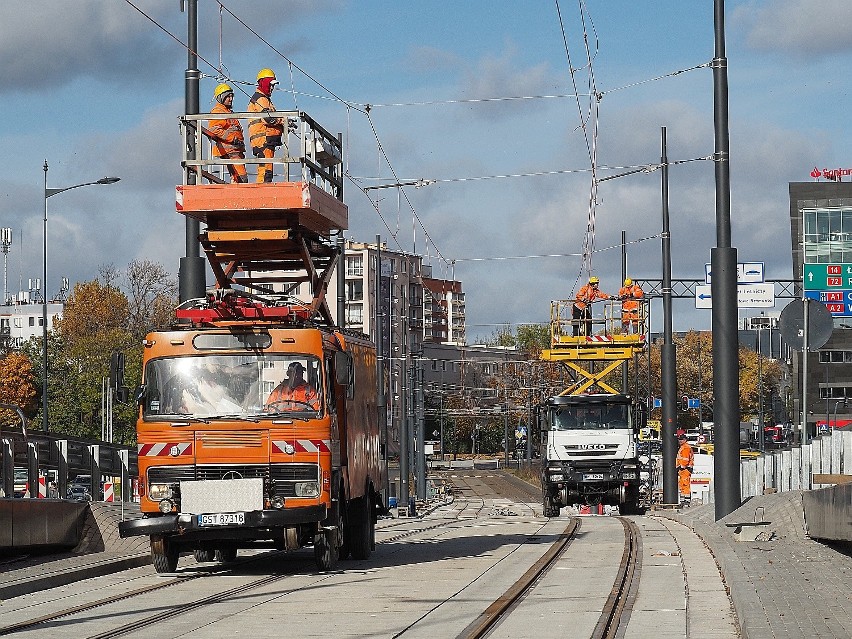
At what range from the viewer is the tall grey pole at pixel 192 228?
20.4 metres

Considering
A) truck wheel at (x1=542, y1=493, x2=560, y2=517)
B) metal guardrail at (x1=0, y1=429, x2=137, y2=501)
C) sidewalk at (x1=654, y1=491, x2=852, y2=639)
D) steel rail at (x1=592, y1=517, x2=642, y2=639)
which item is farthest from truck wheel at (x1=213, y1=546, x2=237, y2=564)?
truck wheel at (x1=542, y1=493, x2=560, y2=517)

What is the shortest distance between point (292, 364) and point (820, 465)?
28.7 ft

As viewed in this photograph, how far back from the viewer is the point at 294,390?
1691cm

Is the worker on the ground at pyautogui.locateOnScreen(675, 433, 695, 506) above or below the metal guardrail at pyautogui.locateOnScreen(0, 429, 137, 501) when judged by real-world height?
below

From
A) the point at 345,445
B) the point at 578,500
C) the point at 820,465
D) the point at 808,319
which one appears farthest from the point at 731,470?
the point at 578,500

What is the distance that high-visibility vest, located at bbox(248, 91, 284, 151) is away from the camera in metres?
18.5

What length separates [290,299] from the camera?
63.1 feet

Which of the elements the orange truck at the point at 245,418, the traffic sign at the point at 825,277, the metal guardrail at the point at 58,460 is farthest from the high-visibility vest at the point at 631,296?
the orange truck at the point at 245,418

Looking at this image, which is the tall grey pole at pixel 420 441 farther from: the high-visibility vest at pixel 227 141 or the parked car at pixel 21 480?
the high-visibility vest at pixel 227 141

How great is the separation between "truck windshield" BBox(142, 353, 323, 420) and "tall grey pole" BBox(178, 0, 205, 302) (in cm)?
311

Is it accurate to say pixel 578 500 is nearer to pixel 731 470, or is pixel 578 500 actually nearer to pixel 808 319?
pixel 731 470

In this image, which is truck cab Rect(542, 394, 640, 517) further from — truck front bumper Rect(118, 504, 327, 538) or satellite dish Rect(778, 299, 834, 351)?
truck front bumper Rect(118, 504, 327, 538)

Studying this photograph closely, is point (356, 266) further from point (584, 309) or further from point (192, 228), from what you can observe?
point (192, 228)

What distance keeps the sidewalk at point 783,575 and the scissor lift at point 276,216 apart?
5836 millimetres
